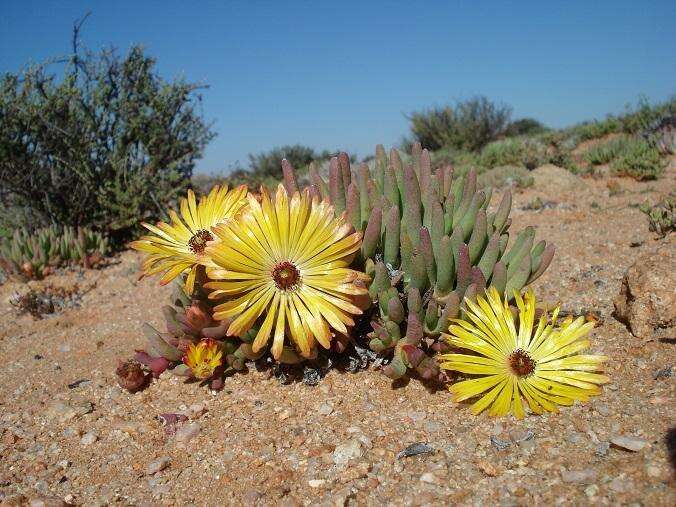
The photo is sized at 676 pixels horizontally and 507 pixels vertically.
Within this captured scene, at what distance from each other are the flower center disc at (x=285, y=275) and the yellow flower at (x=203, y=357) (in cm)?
49

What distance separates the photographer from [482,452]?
193cm

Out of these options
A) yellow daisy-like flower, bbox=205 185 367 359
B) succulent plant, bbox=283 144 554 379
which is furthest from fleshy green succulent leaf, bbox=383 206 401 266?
yellow daisy-like flower, bbox=205 185 367 359

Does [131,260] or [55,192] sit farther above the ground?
[55,192]

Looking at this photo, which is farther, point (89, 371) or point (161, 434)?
point (89, 371)

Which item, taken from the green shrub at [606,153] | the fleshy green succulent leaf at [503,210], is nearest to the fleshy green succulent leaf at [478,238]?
the fleshy green succulent leaf at [503,210]

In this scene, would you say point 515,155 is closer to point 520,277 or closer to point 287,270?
point 520,277

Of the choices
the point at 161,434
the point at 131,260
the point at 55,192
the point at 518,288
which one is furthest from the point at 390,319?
the point at 55,192

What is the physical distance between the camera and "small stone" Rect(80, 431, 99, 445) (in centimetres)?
230

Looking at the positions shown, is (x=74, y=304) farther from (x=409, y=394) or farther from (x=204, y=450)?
(x=409, y=394)

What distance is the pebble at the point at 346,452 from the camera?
197 centimetres

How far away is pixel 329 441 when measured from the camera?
209cm

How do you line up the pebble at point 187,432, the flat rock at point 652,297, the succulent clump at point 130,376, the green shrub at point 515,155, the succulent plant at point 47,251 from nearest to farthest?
1. the pebble at point 187,432
2. the flat rock at point 652,297
3. the succulent clump at point 130,376
4. the succulent plant at point 47,251
5. the green shrub at point 515,155

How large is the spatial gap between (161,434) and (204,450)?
10.7 inches

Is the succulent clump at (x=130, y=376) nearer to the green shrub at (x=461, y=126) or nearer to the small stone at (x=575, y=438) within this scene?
the small stone at (x=575, y=438)
